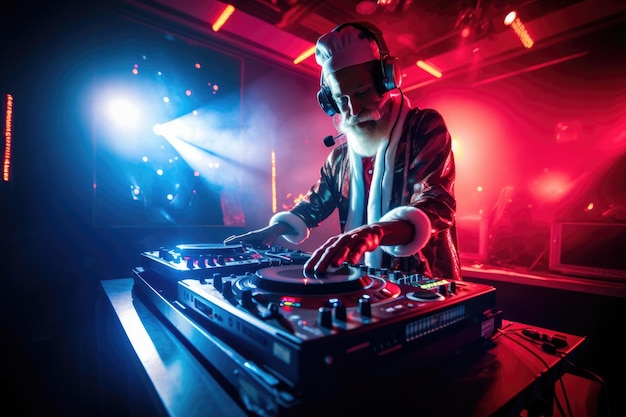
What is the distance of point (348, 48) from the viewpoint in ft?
4.32

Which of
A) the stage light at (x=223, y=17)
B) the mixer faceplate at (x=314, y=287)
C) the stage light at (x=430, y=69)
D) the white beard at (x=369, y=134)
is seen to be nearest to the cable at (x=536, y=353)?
the mixer faceplate at (x=314, y=287)

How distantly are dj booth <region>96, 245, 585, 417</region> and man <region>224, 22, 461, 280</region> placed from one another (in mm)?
370

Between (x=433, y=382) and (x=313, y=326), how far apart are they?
0.86ft

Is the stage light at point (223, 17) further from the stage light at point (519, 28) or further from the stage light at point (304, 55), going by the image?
the stage light at point (519, 28)

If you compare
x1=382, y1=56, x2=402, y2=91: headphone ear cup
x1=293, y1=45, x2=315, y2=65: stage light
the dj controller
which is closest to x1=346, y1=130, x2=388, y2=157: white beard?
x1=382, y1=56, x2=402, y2=91: headphone ear cup

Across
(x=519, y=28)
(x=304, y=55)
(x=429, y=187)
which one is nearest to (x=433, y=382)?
(x=429, y=187)

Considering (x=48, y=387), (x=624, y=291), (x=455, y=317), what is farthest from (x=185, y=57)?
(x=624, y=291)

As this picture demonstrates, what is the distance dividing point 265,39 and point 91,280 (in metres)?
2.39

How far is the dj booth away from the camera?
0.39 m

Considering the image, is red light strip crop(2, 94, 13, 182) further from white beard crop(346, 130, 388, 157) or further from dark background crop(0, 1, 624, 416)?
white beard crop(346, 130, 388, 157)

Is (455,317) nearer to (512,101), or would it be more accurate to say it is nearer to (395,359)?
(395,359)

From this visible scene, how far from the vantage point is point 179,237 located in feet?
7.63

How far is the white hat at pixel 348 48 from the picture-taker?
4.28ft

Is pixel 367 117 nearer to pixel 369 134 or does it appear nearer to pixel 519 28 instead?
pixel 369 134
